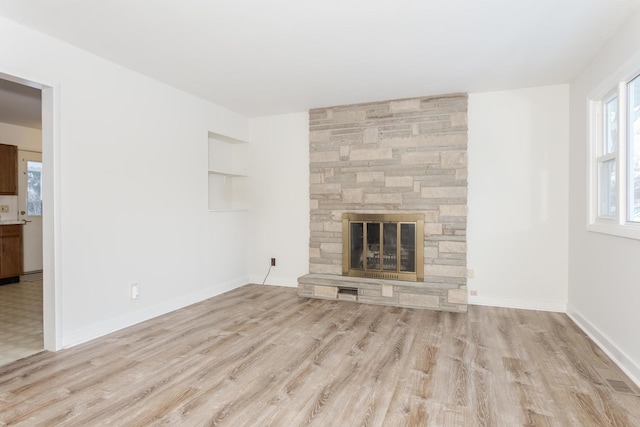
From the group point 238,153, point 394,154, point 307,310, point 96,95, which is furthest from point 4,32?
point 394,154

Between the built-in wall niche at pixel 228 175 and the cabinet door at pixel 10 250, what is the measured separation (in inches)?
127

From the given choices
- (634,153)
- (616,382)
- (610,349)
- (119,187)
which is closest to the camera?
(616,382)

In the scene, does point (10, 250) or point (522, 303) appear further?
point (10, 250)

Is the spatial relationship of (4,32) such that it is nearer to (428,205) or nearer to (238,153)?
(238,153)

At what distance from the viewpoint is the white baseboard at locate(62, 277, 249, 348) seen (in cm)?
288

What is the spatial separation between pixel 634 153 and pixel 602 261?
89 centimetres

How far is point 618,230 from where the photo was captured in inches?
99.9

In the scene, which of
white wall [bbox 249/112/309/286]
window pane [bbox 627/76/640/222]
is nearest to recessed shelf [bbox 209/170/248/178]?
white wall [bbox 249/112/309/286]

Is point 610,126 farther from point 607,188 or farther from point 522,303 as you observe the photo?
point 522,303

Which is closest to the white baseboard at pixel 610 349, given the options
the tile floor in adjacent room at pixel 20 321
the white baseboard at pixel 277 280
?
the white baseboard at pixel 277 280

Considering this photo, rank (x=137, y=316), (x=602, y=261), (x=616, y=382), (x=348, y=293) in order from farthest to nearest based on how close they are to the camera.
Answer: (x=348, y=293) < (x=137, y=316) < (x=602, y=261) < (x=616, y=382)

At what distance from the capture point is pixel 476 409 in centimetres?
195

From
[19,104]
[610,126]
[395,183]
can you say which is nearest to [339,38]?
[395,183]

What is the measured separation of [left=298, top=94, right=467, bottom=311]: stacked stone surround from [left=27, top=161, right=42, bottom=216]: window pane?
15.9 ft
